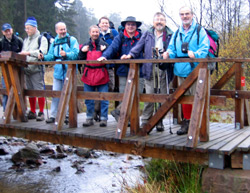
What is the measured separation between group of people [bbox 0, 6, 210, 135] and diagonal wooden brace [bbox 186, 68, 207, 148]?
0.54 metres

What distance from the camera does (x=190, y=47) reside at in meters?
5.22

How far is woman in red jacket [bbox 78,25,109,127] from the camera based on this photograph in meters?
6.16

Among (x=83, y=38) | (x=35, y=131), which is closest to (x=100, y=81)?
(x=35, y=131)

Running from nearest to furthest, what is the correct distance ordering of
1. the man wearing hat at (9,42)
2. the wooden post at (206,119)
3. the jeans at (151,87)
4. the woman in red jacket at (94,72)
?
the wooden post at (206,119), the jeans at (151,87), the woman in red jacket at (94,72), the man wearing hat at (9,42)

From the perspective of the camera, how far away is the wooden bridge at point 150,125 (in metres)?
4.67

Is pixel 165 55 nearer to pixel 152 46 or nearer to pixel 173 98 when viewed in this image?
pixel 152 46

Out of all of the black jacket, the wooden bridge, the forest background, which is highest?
the forest background

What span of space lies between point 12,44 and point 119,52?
2.70 m

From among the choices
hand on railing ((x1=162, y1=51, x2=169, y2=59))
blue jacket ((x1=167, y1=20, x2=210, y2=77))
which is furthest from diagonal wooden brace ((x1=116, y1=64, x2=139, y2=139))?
blue jacket ((x1=167, y1=20, x2=210, y2=77))

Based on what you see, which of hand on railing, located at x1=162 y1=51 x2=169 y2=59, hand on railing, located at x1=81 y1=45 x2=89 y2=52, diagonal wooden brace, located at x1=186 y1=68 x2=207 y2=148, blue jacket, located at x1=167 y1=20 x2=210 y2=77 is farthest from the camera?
hand on railing, located at x1=81 y1=45 x2=89 y2=52

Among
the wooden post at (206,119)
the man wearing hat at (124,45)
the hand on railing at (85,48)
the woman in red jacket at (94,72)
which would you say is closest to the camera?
the wooden post at (206,119)

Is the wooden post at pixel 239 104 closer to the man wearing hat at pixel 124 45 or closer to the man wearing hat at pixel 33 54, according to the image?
the man wearing hat at pixel 124 45

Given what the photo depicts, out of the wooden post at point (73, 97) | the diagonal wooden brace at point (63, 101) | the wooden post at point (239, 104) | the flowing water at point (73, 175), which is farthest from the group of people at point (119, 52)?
the flowing water at point (73, 175)

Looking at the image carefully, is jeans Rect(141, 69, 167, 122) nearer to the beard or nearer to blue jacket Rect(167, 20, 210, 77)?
blue jacket Rect(167, 20, 210, 77)
